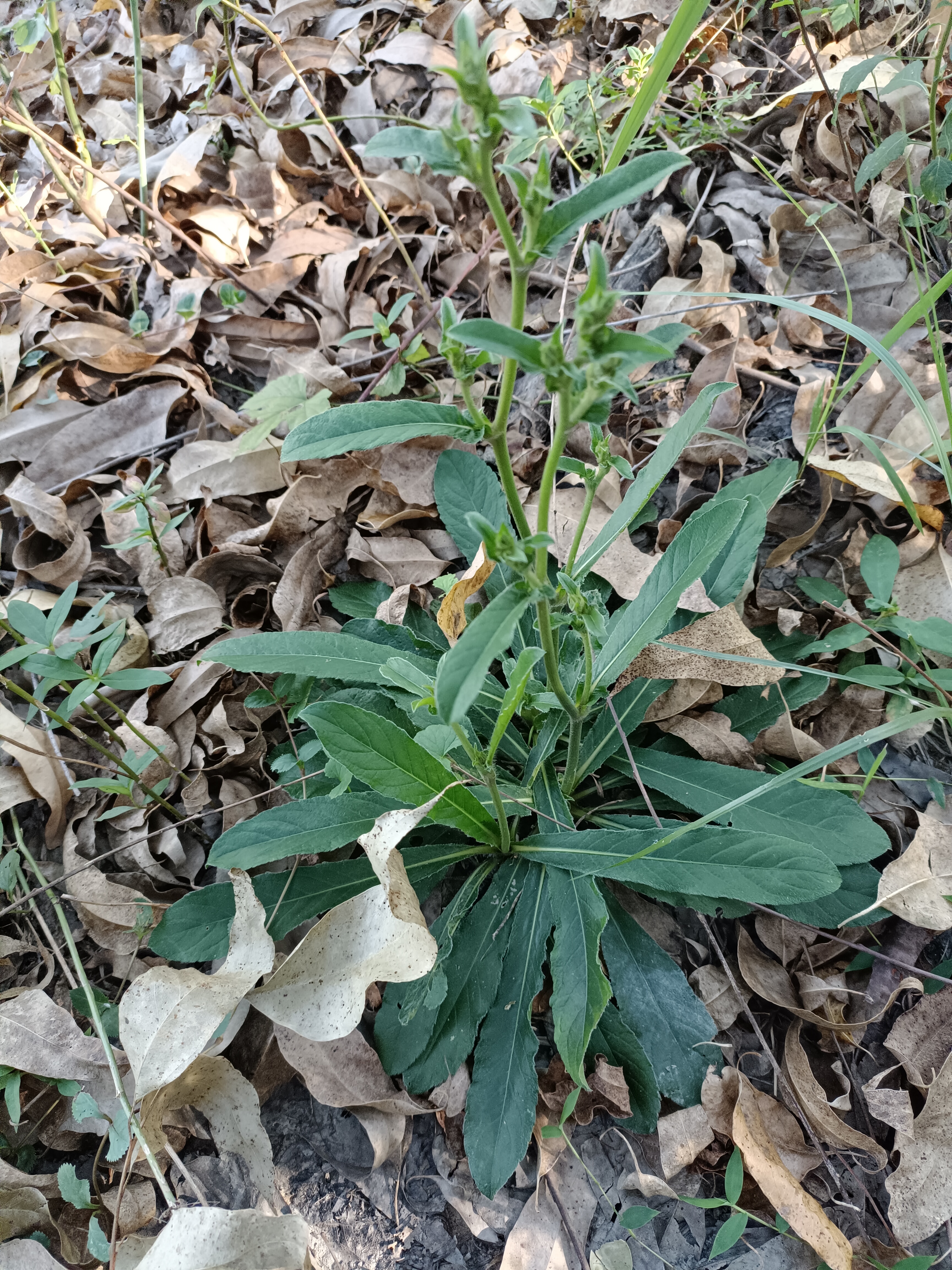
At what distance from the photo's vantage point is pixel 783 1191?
1160 mm

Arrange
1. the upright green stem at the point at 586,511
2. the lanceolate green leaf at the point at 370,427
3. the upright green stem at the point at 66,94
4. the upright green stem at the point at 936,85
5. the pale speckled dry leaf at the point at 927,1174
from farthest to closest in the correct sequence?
1. the upright green stem at the point at 66,94
2. the upright green stem at the point at 936,85
3. the pale speckled dry leaf at the point at 927,1174
4. the upright green stem at the point at 586,511
5. the lanceolate green leaf at the point at 370,427

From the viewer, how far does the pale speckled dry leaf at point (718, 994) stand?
1.34 meters

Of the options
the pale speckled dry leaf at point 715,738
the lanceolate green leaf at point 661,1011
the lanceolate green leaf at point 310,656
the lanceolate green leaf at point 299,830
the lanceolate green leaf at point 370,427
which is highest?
the lanceolate green leaf at point 370,427

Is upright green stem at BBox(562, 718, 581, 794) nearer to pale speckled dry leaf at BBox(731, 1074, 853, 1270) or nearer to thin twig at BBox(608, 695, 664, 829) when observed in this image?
thin twig at BBox(608, 695, 664, 829)

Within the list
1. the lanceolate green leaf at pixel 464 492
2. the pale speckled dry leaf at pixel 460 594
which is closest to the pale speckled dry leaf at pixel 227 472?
the lanceolate green leaf at pixel 464 492

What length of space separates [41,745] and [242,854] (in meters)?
0.68

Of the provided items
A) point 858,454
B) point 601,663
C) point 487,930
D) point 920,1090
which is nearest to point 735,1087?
point 920,1090

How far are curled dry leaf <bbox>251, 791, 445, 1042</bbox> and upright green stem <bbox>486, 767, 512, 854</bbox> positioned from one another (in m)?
0.09

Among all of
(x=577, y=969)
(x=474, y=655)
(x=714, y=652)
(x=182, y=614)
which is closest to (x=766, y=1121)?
(x=577, y=969)

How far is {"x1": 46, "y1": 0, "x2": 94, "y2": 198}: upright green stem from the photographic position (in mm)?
2107

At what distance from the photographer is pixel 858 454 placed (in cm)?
170

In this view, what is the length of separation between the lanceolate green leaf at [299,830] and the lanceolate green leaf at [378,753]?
0.47ft

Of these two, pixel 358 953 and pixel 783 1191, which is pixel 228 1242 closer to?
pixel 358 953

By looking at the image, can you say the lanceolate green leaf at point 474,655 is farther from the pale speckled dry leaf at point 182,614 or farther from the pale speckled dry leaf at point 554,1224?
the pale speckled dry leaf at point 182,614
